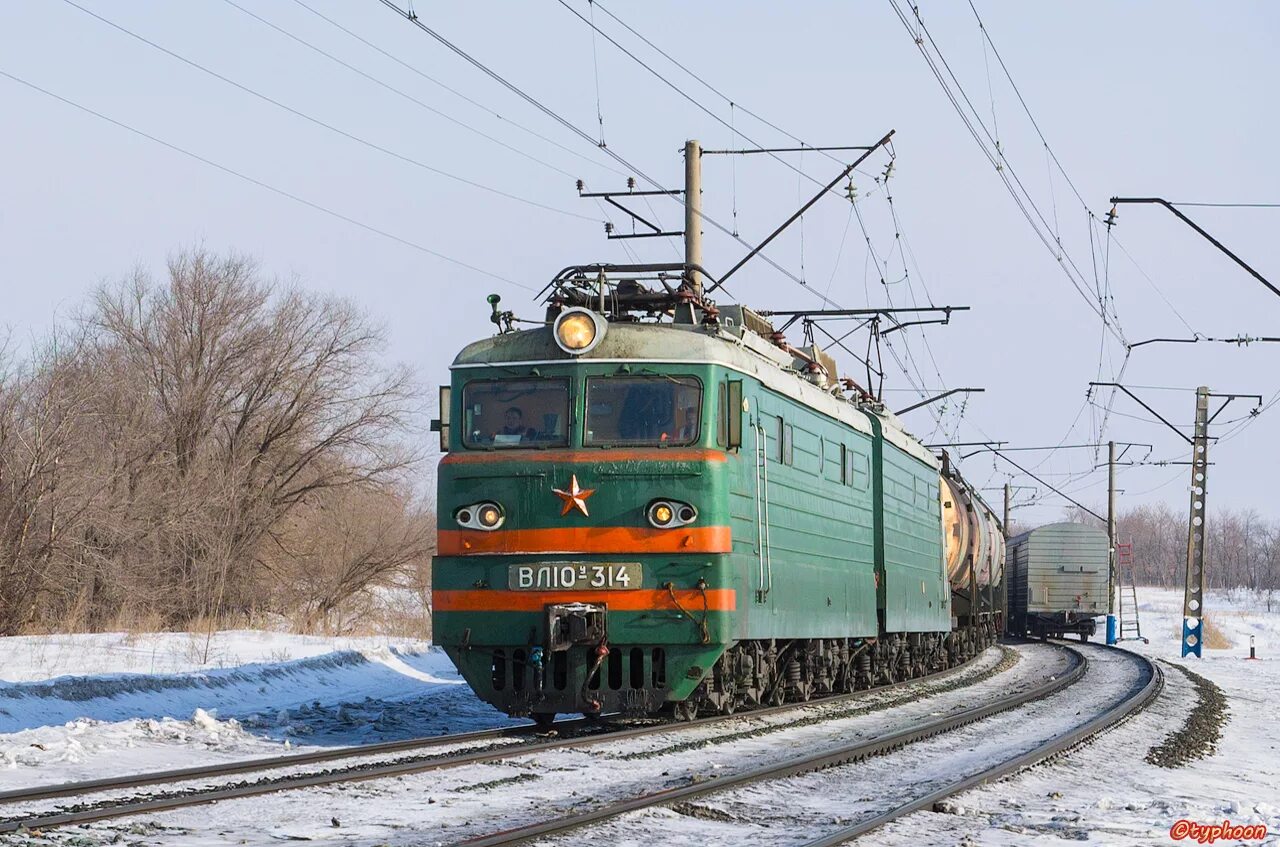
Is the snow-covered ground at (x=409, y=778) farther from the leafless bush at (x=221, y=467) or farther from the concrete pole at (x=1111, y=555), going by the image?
the concrete pole at (x=1111, y=555)

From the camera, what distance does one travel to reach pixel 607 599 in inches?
504

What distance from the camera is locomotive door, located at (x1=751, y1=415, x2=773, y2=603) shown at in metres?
14.0

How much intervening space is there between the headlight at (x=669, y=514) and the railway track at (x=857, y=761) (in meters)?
2.17

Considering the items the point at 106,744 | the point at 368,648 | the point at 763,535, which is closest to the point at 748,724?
the point at 763,535

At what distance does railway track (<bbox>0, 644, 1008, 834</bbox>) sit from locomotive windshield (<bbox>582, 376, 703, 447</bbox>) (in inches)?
96.4

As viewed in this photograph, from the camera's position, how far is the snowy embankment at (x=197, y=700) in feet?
39.0

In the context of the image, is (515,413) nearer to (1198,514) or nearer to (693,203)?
(693,203)

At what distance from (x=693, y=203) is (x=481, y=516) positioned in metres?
11.7

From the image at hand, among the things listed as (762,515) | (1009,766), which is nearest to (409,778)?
(1009,766)

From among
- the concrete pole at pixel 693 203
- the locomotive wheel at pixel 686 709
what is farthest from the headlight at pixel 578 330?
the concrete pole at pixel 693 203

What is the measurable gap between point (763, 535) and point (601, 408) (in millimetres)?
2018

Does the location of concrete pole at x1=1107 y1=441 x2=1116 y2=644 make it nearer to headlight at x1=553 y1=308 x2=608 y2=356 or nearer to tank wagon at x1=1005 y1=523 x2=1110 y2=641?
Answer: tank wagon at x1=1005 y1=523 x2=1110 y2=641

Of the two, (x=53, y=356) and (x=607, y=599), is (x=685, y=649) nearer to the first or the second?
(x=607, y=599)

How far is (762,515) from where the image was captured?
46.4 feet
